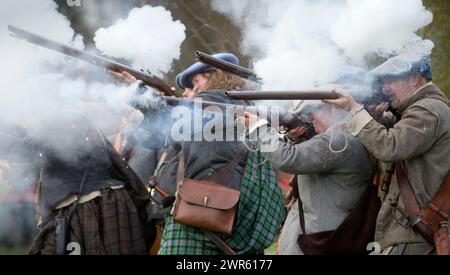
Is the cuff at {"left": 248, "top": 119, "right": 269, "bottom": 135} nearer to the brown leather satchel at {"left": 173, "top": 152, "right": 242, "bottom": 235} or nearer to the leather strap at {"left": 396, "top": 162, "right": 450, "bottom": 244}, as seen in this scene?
the brown leather satchel at {"left": 173, "top": 152, "right": 242, "bottom": 235}

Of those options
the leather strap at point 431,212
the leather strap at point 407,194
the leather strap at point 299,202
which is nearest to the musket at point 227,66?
the leather strap at point 299,202

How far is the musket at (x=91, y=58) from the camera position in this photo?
3.83 meters

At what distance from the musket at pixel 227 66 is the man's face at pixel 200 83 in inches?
11.4

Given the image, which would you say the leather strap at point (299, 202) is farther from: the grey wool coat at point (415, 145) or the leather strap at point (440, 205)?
the leather strap at point (440, 205)

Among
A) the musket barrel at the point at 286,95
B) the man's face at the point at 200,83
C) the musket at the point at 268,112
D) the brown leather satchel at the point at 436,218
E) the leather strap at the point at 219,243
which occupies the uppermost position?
the man's face at the point at 200,83

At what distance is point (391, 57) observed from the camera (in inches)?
140

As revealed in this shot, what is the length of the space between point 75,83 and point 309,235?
1.91m

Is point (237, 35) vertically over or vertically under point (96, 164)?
over

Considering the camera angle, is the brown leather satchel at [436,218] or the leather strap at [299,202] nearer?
the brown leather satchel at [436,218]

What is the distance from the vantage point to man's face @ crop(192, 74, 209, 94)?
418 cm

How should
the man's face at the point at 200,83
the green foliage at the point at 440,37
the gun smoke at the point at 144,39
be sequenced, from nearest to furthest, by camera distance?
the man's face at the point at 200,83
the gun smoke at the point at 144,39
the green foliage at the point at 440,37

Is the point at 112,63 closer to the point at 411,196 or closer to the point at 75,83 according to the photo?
the point at 75,83
